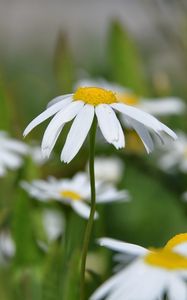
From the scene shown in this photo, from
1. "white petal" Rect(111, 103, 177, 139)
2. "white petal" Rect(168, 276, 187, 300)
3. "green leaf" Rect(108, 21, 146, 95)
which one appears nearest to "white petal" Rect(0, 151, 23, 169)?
"white petal" Rect(111, 103, 177, 139)

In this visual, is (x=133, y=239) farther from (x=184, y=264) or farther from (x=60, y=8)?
(x=60, y=8)

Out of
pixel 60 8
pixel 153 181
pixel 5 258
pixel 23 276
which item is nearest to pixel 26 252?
pixel 5 258

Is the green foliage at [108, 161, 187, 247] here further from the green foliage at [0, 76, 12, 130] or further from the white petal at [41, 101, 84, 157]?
the white petal at [41, 101, 84, 157]

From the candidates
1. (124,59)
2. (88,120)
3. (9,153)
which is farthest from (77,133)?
(124,59)

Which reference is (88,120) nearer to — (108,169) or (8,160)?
(8,160)

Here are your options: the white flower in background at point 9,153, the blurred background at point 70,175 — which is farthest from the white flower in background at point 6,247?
the white flower in background at point 9,153
